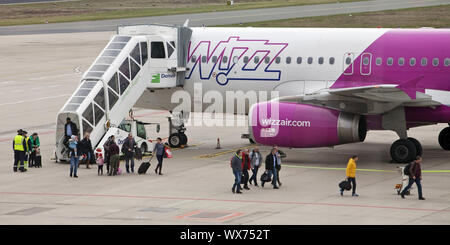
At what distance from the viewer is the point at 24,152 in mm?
35906

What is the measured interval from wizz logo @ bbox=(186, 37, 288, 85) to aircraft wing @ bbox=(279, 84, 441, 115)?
2.73 meters

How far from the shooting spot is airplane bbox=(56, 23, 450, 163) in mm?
36219

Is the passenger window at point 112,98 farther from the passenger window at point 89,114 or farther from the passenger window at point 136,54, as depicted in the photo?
the passenger window at point 136,54

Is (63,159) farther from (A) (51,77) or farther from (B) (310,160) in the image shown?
(A) (51,77)

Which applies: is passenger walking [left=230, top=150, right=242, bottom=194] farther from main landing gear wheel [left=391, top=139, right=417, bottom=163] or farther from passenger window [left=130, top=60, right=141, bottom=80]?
passenger window [left=130, top=60, right=141, bottom=80]

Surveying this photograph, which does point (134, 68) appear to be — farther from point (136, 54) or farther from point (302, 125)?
point (302, 125)

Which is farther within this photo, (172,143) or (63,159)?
(172,143)

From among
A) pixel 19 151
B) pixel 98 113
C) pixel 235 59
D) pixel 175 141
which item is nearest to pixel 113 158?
pixel 98 113

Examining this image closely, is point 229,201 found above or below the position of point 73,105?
below

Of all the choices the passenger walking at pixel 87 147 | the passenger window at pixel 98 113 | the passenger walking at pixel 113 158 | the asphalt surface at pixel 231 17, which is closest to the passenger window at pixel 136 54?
the passenger window at pixel 98 113
